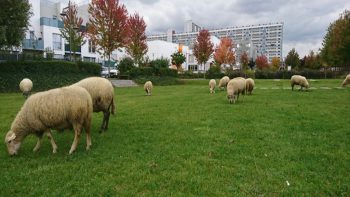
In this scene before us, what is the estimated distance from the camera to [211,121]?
9539 millimetres

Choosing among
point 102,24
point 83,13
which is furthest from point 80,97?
point 83,13

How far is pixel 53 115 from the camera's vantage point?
6.05 m

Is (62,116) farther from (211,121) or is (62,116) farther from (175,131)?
(211,121)

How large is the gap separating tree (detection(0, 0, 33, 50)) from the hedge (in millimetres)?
2162

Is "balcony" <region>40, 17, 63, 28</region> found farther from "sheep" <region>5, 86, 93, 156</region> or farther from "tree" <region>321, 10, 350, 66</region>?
"sheep" <region>5, 86, 93, 156</region>

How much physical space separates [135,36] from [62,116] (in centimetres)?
3558

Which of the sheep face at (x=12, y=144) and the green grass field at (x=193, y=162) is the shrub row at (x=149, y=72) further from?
the sheep face at (x=12, y=144)

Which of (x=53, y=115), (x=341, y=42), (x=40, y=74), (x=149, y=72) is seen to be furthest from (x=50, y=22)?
(x=53, y=115)

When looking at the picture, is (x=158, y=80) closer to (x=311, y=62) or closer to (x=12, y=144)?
(x=12, y=144)

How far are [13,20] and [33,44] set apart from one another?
24.8 m

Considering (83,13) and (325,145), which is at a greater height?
(83,13)

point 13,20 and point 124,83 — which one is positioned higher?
point 13,20

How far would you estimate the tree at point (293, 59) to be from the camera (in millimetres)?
64475

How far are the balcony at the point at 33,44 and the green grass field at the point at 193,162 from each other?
39.4 metres
